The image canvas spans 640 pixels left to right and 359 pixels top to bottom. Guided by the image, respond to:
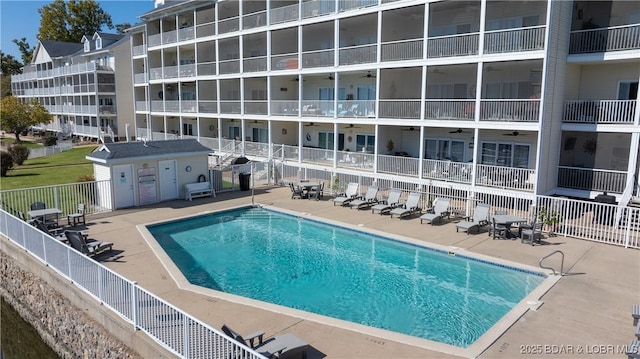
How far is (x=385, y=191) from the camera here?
23125mm

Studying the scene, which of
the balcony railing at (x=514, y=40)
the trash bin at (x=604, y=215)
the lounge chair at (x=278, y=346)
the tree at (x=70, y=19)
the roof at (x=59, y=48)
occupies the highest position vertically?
the tree at (x=70, y=19)

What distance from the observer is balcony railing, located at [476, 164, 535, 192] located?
19.3 m

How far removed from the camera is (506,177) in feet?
64.6

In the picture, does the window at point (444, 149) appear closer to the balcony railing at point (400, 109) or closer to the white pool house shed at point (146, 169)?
the balcony railing at point (400, 109)

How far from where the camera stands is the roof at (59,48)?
2581 inches

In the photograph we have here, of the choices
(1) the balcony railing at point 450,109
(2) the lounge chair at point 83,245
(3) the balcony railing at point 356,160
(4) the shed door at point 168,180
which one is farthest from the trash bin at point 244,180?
(2) the lounge chair at point 83,245

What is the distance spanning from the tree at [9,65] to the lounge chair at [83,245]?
99294mm

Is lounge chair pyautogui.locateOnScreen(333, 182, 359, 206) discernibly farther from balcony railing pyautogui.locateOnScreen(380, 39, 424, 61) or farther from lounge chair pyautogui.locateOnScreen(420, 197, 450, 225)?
balcony railing pyautogui.locateOnScreen(380, 39, 424, 61)

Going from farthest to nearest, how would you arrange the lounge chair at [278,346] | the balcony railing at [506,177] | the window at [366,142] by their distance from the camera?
the window at [366,142], the balcony railing at [506,177], the lounge chair at [278,346]

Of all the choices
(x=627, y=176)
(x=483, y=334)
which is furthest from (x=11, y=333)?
(x=627, y=176)

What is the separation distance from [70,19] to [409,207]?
87.8 metres

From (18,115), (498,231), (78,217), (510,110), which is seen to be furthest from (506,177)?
(18,115)

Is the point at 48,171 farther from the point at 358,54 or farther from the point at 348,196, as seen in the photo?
the point at 358,54

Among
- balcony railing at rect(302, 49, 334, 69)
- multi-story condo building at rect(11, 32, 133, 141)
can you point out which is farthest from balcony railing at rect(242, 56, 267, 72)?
multi-story condo building at rect(11, 32, 133, 141)
